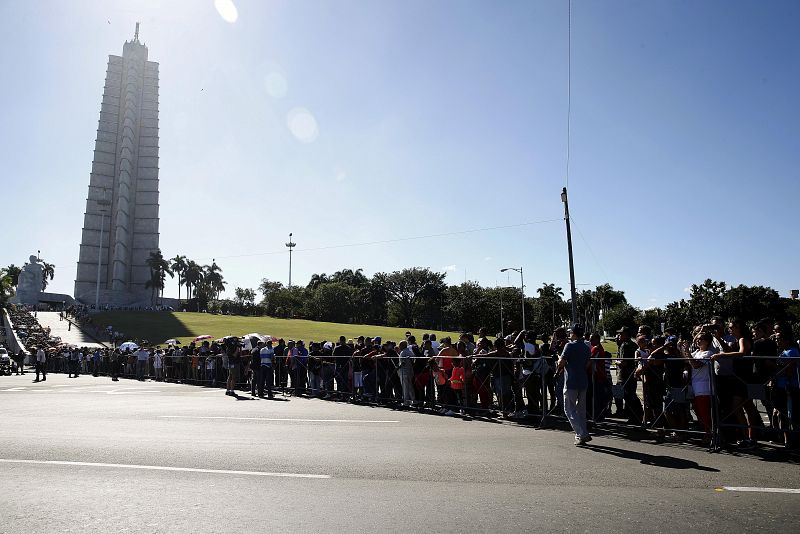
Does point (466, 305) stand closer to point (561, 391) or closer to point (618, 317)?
point (618, 317)

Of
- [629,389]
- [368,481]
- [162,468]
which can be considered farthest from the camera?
[629,389]

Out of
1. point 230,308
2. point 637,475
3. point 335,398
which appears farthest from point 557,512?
point 230,308

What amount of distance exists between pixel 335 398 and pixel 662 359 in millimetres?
10283

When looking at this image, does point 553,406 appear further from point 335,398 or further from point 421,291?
point 421,291

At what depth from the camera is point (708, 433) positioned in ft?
27.1

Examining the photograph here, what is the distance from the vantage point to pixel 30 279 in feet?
350

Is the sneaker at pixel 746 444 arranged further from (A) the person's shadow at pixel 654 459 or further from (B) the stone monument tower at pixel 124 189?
(B) the stone monument tower at pixel 124 189

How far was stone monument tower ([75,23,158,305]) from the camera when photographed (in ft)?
409

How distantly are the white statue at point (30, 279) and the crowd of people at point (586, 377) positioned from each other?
10973cm

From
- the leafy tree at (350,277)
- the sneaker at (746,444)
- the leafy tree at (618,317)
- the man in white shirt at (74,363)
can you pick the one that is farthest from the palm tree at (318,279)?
the sneaker at (746,444)

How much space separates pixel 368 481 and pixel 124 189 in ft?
461

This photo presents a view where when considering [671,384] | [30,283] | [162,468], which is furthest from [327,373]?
[30,283]

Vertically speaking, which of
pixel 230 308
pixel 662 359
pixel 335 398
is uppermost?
pixel 230 308

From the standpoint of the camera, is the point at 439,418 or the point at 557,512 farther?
the point at 439,418
